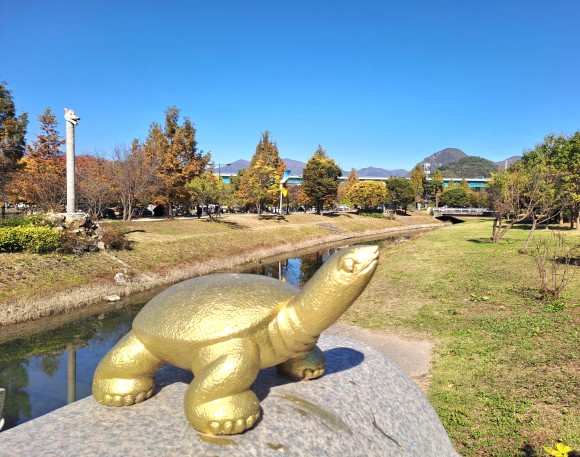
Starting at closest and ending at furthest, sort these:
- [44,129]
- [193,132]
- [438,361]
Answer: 1. [438,361]
2. [44,129]
3. [193,132]

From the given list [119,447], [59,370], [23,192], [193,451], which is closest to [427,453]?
[193,451]

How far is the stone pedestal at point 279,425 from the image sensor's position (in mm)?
3361

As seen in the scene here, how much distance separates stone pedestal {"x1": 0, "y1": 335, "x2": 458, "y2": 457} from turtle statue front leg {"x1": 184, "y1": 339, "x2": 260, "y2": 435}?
0.13m

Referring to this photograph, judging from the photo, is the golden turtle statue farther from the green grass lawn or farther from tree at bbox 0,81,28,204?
tree at bbox 0,81,28,204

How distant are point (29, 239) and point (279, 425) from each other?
58.3ft

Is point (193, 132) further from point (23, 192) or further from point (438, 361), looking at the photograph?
point (438, 361)

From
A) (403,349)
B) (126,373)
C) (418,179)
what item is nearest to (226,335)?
(126,373)

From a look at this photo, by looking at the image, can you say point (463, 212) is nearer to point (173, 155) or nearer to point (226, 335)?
point (173, 155)

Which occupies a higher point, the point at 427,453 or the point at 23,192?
the point at 23,192

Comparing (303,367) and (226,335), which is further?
(303,367)

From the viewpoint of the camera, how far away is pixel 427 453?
14.5 feet

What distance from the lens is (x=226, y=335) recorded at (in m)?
3.66

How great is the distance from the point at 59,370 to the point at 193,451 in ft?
29.4

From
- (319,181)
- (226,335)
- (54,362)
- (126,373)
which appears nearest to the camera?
(226,335)
